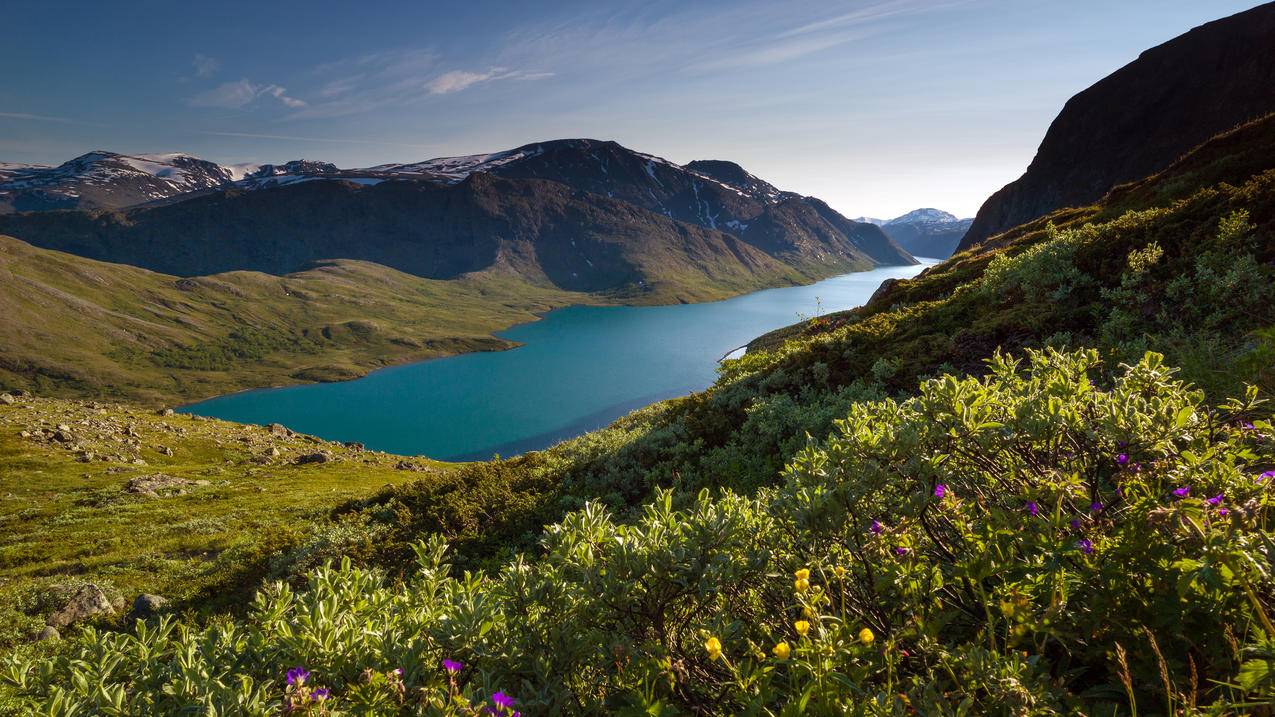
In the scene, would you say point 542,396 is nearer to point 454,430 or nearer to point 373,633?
point 454,430

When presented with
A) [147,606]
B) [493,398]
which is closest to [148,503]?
[147,606]

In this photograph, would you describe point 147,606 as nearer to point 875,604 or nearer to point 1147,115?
point 875,604

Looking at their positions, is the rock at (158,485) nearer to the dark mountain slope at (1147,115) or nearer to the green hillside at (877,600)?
the green hillside at (877,600)

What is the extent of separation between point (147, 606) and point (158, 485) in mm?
20429

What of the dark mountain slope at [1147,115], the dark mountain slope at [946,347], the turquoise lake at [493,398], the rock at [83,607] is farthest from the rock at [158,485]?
the dark mountain slope at [1147,115]

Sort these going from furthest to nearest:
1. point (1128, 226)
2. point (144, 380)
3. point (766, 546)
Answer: point (144, 380) → point (1128, 226) → point (766, 546)

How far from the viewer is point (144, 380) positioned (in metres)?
193

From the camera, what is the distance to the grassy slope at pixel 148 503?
16.0 m

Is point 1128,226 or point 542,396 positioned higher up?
point 1128,226

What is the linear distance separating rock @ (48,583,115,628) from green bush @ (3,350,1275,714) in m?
16.7

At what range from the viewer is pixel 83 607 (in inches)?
562

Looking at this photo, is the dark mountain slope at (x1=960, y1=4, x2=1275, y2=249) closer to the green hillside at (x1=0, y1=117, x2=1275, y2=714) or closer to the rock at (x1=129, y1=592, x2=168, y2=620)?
the green hillside at (x1=0, y1=117, x2=1275, y2=714)

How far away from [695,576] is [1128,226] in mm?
16140

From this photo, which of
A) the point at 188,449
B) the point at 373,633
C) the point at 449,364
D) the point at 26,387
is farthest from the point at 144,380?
the point at 373,633
